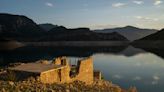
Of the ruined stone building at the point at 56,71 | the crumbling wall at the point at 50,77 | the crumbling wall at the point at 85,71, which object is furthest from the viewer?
the crumbling wall at the point at 85,71

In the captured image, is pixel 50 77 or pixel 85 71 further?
pixel 85 71

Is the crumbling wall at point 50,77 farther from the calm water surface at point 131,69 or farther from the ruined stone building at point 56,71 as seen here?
the calm water surface at point 131,69

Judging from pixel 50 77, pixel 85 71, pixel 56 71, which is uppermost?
pixel 56 71

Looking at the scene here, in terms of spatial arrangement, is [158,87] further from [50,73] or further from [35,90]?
[35,90]

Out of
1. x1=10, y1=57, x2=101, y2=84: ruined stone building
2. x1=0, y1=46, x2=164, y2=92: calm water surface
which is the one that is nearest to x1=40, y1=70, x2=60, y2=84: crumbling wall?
x1=10, y1=57, x2=101, y2=84: ruined stone building

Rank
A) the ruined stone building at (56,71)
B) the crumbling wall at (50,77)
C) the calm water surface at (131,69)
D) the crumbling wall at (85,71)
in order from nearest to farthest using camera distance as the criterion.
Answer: the crumbling wall at (50,77)
the ruined stone building at (56,71)
the crumbling wall at (85,71)
the calm water surface at (131,69)

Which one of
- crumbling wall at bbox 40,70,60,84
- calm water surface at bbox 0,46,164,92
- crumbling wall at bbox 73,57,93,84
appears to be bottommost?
calm water surface at bbox 0,46,164,92

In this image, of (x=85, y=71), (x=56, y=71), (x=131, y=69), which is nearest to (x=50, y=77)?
(x=56, y=71)

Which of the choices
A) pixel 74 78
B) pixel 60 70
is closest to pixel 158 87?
pixel 74 78

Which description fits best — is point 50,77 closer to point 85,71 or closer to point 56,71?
point 56,71

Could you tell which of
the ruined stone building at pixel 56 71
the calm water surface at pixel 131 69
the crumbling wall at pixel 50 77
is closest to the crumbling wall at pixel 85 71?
the ruined stone building at pixel 56 71

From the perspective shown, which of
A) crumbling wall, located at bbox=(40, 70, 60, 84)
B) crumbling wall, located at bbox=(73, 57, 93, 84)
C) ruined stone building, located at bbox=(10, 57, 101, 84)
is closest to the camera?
crumbling wall, located at bbox=(40, 70, 60, 84)

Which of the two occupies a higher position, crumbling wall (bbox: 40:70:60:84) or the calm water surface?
crumbling wall (bbox: 40:70:60:84)

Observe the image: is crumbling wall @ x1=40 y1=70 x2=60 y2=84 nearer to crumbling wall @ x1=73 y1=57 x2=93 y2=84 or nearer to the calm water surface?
crumbling wall @ x1=73 y1=57 x2=93 y2=84
